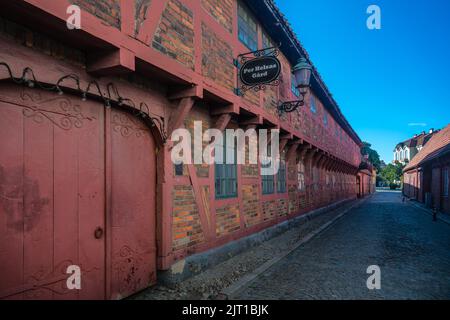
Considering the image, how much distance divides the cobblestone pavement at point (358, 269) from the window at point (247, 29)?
206 inches

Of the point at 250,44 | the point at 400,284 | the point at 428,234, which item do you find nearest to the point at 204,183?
the point at 400,284

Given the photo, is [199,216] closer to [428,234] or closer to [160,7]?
[160,7]

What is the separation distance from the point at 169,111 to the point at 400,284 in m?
4.61

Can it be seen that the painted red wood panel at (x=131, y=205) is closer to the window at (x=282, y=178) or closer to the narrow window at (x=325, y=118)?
the window at (x=282, y=178)

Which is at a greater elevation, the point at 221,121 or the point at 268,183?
the point at 221,121

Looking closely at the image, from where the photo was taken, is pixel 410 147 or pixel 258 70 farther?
pixel 410 147

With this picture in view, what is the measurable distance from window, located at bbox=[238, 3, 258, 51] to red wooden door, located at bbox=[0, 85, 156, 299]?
4.03 meters

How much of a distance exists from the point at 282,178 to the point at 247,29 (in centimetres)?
475

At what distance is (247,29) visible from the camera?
23.2ft

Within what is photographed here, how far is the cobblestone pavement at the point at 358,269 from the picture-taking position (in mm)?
4207

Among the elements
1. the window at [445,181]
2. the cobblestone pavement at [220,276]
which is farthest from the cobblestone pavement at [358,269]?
the window at [445,181]

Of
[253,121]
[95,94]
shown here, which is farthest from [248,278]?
[95,94]

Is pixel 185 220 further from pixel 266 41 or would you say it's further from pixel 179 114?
pixel 266 41

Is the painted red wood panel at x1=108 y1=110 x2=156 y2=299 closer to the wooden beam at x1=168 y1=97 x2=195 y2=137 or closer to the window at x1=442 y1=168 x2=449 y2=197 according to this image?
the wooden beam at x1=168 y1=97 x2=195 y2=137
